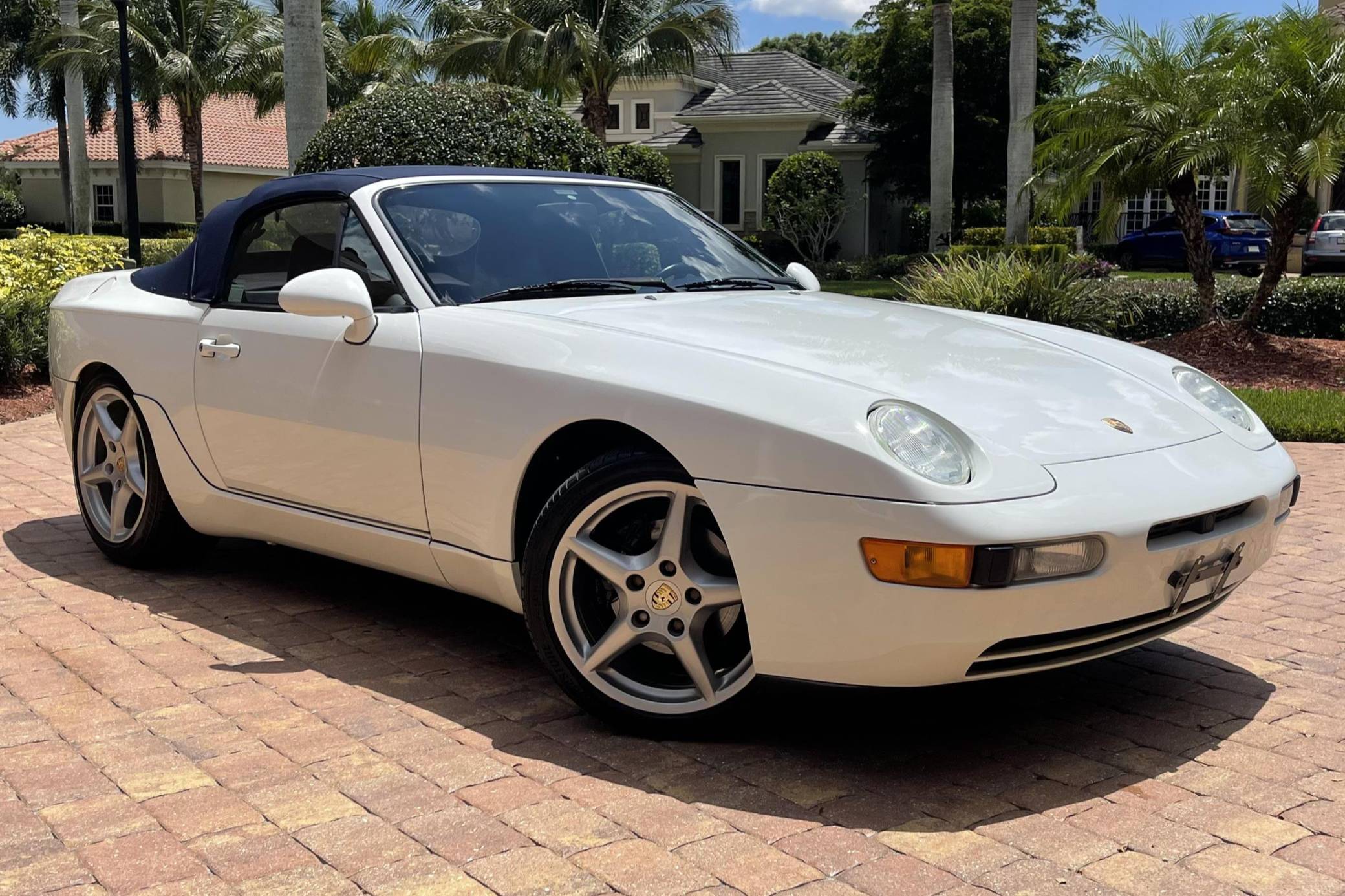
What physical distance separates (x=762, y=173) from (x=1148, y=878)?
3629cm

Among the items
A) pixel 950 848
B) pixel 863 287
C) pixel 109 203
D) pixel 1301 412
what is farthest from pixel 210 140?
pixel 950 848

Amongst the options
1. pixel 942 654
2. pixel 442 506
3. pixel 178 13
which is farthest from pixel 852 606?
pixel 178 13

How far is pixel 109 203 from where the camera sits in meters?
50.6

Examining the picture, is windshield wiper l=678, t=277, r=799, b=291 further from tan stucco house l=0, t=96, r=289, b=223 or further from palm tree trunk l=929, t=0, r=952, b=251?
tan stucco house l=0, t=96, r=289, b=223

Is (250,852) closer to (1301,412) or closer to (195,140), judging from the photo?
(1301,412)

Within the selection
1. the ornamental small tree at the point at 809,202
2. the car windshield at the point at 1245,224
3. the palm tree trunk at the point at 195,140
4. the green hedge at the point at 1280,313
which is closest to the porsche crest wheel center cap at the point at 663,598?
the green hedge at the point at 1280,313

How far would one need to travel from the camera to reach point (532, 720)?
364 cm

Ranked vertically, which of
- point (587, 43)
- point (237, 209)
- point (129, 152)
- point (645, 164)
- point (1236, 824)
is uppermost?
point (587, 43)

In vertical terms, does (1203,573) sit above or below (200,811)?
above

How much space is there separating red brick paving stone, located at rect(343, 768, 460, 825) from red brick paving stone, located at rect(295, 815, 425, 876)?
0.16 feet

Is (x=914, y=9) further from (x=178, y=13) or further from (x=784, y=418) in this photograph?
(x=784, y=418)

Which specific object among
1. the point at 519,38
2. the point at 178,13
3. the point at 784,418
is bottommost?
the point at 784,418

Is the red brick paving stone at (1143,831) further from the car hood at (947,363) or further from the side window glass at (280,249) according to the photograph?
the side window glass at (280,249)

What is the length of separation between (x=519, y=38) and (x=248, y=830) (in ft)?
92.4
